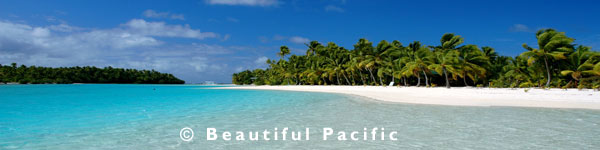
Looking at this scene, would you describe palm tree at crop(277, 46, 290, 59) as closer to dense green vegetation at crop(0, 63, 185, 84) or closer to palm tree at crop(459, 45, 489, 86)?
palm tree at crop(459, 45, 489, 86)

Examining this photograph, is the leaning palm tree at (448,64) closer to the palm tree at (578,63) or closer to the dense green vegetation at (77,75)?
the palm tree at (578,63)

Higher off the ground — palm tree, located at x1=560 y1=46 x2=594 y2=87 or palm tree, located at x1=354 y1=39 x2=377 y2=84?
palm tree, located at x1=354 y1=39 x2=377 y2=84

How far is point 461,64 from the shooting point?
25609 mm

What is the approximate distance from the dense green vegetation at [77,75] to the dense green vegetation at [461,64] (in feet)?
226

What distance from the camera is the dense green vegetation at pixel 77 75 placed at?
78.1 metres

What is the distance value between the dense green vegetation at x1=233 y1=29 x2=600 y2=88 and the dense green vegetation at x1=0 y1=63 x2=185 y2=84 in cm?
6893

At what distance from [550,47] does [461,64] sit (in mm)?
5876

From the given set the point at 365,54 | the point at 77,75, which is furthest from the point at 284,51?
the point at 77,75

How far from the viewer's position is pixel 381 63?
110 ft

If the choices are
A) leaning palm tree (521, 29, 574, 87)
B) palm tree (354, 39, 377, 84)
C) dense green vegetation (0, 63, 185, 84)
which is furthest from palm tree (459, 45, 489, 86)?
dense green vegetation (0, 63, 185, 84)

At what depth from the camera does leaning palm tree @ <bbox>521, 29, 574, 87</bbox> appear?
2134cm

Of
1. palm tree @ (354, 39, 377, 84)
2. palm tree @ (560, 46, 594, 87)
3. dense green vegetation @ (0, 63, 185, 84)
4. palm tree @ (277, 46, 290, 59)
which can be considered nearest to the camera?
palm tree @ (560, 46, 594, 87)

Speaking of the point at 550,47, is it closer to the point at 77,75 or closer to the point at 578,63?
the point at 578,63

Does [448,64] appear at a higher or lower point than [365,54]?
lower
